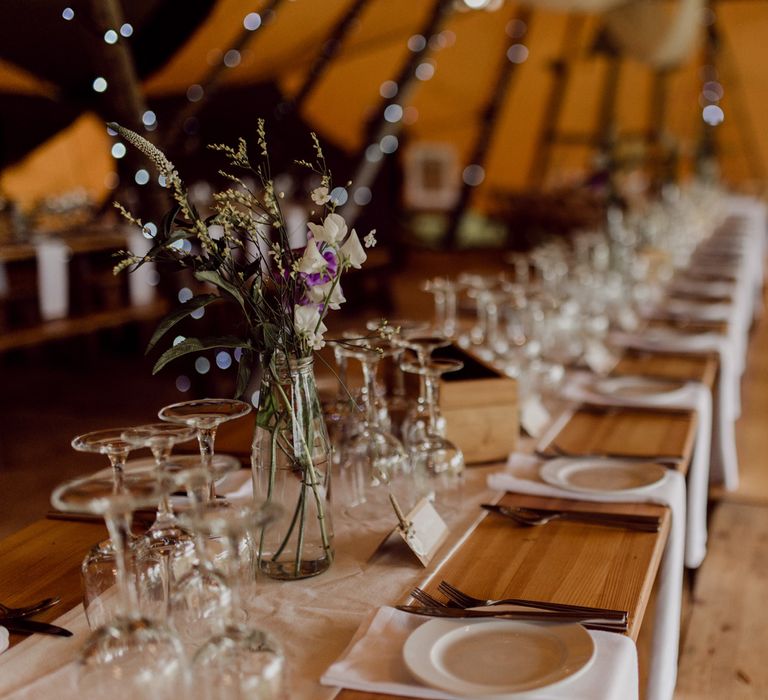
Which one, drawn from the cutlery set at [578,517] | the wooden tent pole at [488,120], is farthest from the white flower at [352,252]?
the wooden tent pole at [488,120]

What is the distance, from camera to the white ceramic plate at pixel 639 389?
7.92 feet

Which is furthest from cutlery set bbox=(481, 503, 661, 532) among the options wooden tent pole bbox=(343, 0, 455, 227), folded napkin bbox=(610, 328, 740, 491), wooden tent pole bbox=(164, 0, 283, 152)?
wooden tent pole bbox=(343, 0, 455, 227)

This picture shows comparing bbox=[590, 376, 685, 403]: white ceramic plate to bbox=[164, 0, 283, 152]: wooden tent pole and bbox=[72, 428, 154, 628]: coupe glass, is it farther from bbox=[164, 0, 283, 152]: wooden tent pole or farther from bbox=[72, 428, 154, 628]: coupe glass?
bbox=[164, 0, 283, 152]: wooden tent pole

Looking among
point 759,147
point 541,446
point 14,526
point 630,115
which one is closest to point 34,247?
point 14,526

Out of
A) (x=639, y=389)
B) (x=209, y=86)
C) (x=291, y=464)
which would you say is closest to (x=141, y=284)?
(x=209, y=86)

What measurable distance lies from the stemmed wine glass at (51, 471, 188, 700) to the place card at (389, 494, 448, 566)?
1.92 ft

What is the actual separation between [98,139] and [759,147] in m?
11.2

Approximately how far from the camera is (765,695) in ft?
7.48

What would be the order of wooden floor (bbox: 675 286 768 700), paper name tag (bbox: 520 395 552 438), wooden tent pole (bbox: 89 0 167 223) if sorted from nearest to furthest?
paper name tag (bbox: 520 395 552 438)
wooden floor (bbox: 675 286 768 700)
wooden tent pole (bbox: 89 0 167 223)

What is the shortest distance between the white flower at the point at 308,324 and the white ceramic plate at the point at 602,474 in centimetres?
68

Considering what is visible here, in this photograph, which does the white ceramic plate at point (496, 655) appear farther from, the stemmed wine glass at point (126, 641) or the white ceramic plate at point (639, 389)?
the white ceramic plate at point (639, 389)

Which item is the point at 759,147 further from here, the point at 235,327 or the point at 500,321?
→ the point at 235,327

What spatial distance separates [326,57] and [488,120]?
481cm

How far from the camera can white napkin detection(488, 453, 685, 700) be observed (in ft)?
5.54
